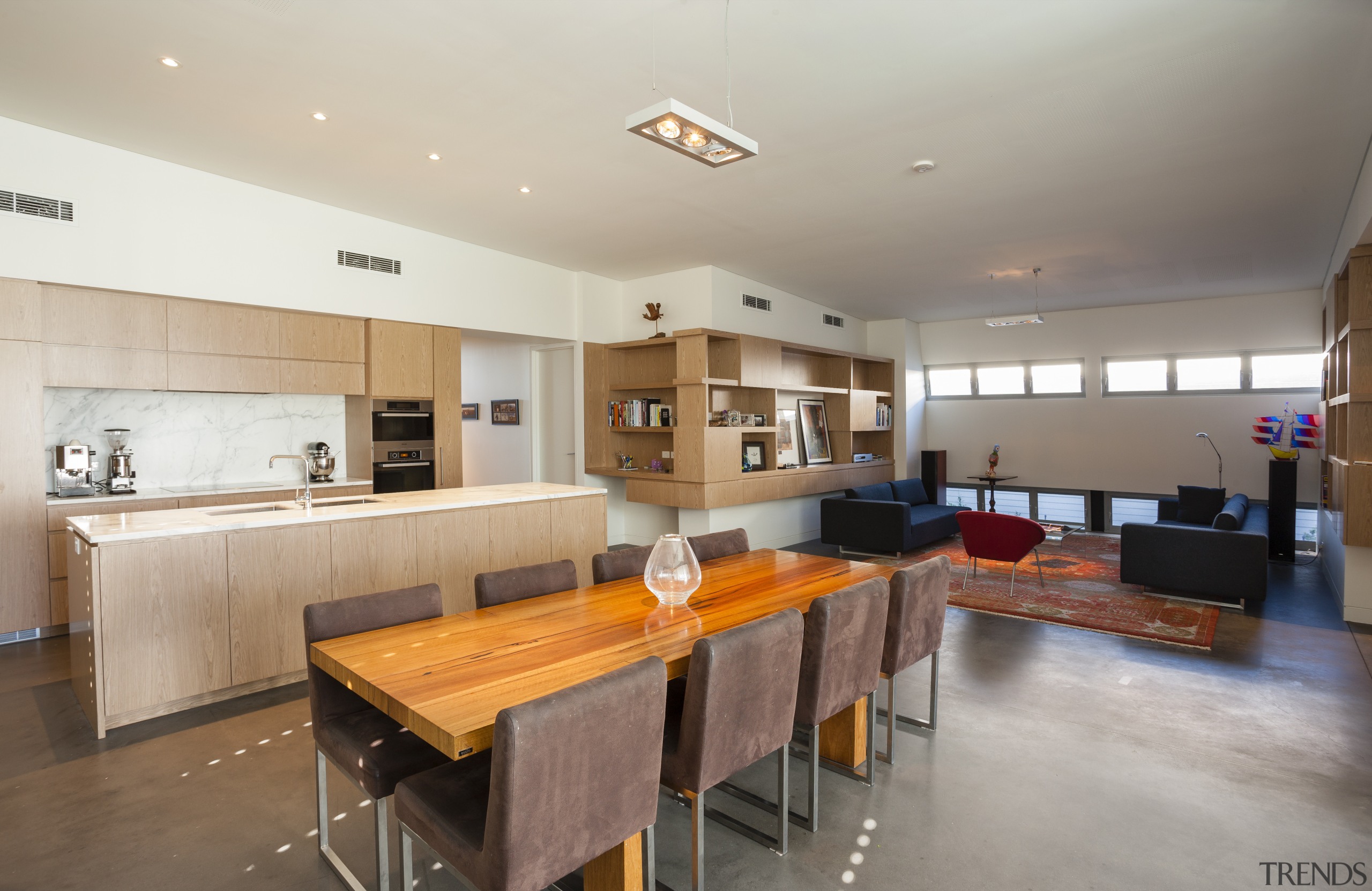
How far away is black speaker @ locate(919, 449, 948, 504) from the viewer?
976 centimetres

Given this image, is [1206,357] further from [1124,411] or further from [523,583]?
[523,583]

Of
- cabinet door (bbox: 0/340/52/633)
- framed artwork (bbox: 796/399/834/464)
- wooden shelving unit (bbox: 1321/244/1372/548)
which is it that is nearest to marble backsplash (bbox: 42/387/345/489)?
cabinet door (bbox: 0/340/52/633)

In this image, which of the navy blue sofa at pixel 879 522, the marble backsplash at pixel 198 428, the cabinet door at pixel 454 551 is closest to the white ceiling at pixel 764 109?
the marble backsplash at pixel 198 428

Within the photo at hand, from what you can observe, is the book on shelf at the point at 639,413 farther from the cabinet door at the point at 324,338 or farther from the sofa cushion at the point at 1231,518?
the sofa cushion at the point at 1231,518

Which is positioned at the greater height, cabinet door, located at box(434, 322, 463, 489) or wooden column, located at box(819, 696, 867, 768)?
cabinet door, located at box(434, 322, 463, 489)

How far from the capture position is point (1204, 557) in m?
5.34

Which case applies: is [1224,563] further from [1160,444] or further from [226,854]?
[226,854]

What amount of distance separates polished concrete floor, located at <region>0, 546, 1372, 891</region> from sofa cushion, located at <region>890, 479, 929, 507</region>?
4.54 metres

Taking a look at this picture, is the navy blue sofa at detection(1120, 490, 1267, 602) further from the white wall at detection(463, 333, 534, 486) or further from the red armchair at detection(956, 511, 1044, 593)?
the white wall at detection(463, 333, 534, 486)

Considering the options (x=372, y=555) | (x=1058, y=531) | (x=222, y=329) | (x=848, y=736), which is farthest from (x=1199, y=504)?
(x=222, y=329)

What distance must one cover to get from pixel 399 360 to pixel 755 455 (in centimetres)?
381

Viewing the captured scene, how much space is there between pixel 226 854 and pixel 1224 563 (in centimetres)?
638

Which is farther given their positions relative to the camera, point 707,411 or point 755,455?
point 755,455

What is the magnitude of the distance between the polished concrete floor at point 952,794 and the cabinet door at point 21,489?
0.69 meters
